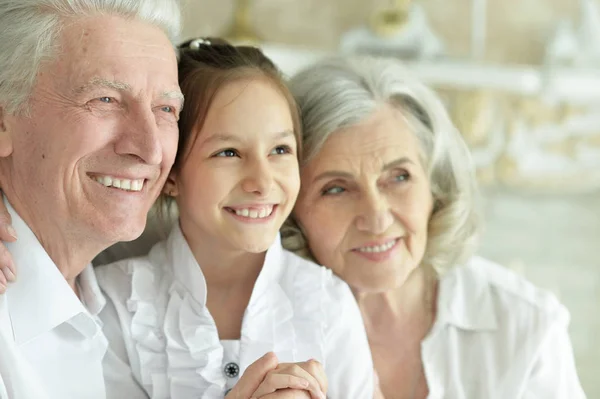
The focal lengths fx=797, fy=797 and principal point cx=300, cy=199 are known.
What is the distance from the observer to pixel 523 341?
197 centimetres

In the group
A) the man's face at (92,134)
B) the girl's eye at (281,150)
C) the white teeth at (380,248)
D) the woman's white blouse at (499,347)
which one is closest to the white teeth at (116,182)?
the man's face at (92,134)

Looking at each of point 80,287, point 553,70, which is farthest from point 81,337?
point 553,70

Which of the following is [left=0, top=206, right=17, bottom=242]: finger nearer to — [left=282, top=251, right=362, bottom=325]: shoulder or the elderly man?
the elderly man

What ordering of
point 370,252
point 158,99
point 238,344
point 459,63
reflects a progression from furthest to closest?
point 459,63, point 370,252, point 238,344, point 158,99

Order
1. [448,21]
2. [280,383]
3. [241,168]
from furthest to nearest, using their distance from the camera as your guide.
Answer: [448,21] < [241,168] < [280,383]

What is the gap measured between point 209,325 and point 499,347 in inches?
29.9

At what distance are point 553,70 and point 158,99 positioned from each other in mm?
2764

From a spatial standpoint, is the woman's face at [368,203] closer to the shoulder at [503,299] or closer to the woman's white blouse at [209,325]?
the woman's white blouse at [209,325]

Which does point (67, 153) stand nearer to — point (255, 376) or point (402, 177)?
point (255, 376)

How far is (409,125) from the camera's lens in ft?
6.49

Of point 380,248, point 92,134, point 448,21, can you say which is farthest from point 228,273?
point 448,21

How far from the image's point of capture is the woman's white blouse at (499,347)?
1926mm

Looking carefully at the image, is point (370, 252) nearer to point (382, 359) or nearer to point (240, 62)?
point (382, 359)

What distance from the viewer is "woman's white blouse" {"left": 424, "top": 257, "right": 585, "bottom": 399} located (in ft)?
6.32
